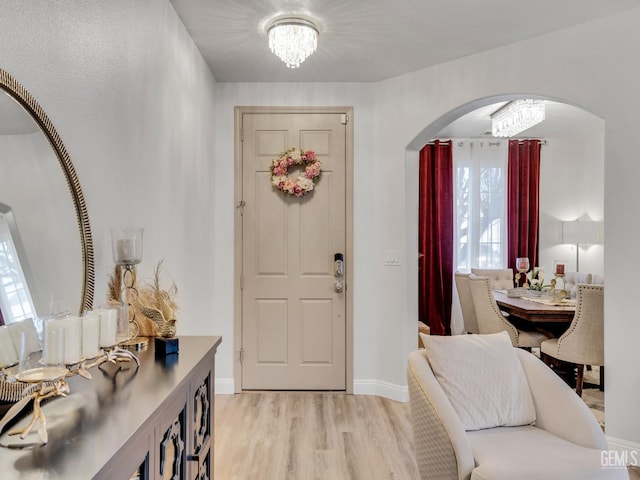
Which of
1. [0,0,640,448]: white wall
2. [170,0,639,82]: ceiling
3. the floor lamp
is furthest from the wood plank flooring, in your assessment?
the floor lamp

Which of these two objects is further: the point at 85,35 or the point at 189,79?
the point at 189,79

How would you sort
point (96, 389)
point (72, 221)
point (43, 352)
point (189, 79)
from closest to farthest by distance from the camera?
point (43, 352)
point (96, 389)
point (72, 221)
point (189, 79)

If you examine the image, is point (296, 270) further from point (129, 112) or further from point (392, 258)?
point (129, 112)

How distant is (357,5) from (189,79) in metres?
1.20

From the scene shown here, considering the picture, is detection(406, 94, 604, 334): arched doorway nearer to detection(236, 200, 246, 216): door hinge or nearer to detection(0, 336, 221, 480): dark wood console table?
detection(236, 200, 246, 216): door hinge

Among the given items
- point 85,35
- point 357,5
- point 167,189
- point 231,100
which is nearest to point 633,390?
point 357,5

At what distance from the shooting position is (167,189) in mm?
2520

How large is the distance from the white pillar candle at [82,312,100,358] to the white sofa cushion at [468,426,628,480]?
1.37 metres

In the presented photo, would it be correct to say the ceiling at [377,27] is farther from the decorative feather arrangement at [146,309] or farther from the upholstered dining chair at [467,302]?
the upholstered dining chair at [467,302]

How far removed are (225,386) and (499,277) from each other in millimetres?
3436

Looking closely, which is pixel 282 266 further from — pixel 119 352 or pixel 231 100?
pixel 119 352

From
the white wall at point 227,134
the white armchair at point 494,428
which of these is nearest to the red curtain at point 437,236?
the white wall at point 227,134

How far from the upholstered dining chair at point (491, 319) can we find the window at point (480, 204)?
1683 mm

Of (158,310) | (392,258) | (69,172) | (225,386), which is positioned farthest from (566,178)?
(69,172)
